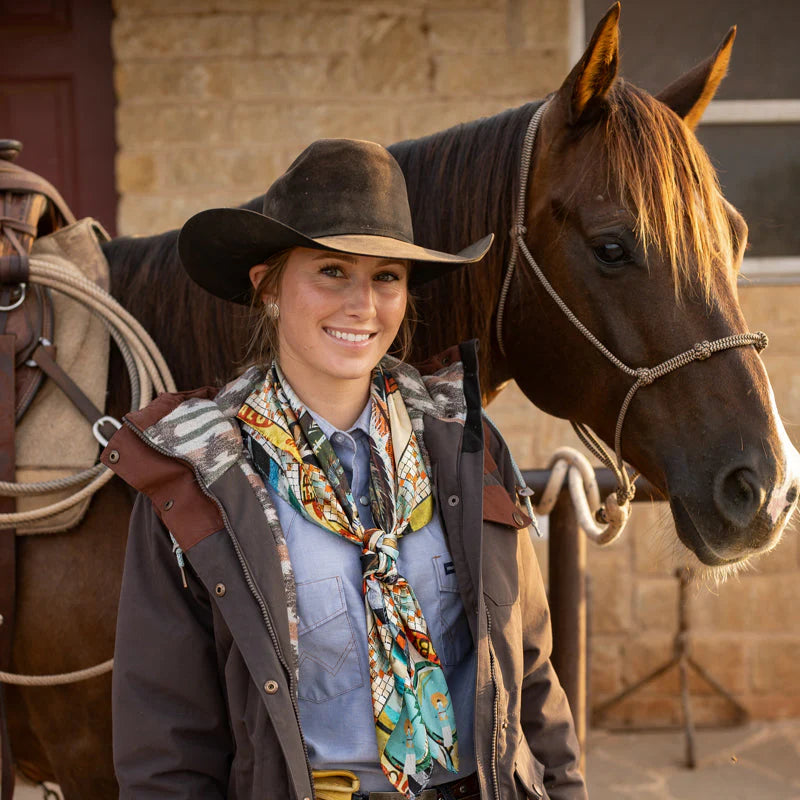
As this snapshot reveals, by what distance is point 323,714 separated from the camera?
125cm

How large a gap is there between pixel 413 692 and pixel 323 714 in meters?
0.14

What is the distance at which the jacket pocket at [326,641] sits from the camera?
1.24 meters

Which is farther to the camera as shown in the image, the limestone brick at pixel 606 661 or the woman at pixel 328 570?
the limestone brick at pixel 606 661

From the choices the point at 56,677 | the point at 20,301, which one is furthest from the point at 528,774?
the point at 20,301

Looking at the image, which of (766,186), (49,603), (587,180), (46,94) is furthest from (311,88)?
(49,603)

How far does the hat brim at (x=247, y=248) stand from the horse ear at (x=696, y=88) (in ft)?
1.99

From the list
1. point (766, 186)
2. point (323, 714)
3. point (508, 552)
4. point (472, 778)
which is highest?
point (766, 186)

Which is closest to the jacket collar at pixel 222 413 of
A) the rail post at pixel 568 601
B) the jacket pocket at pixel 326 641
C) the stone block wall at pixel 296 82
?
the jacket pocket at pixel 326 641

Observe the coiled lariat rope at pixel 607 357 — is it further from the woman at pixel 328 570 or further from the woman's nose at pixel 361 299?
the woman's nose at pixel 361 299

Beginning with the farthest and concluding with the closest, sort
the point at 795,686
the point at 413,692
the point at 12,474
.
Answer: the point at 795,686 < the point at 12,474 < the point at 413,692

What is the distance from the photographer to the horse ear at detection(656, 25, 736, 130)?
1757 millimetres

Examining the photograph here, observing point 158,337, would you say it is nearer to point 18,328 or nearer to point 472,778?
→ point 18,328

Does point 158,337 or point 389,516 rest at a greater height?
point 158,337

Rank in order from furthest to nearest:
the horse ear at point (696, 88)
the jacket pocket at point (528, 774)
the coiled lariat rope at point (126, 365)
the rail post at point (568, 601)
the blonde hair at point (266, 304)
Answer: the rail post at point (568, 601)
the horse ear at point (696, 88)
the coiled lariat rope at point (126, 365)
the blonde hair at point (266, 304)
the jacket pocket at point (528, 774)
